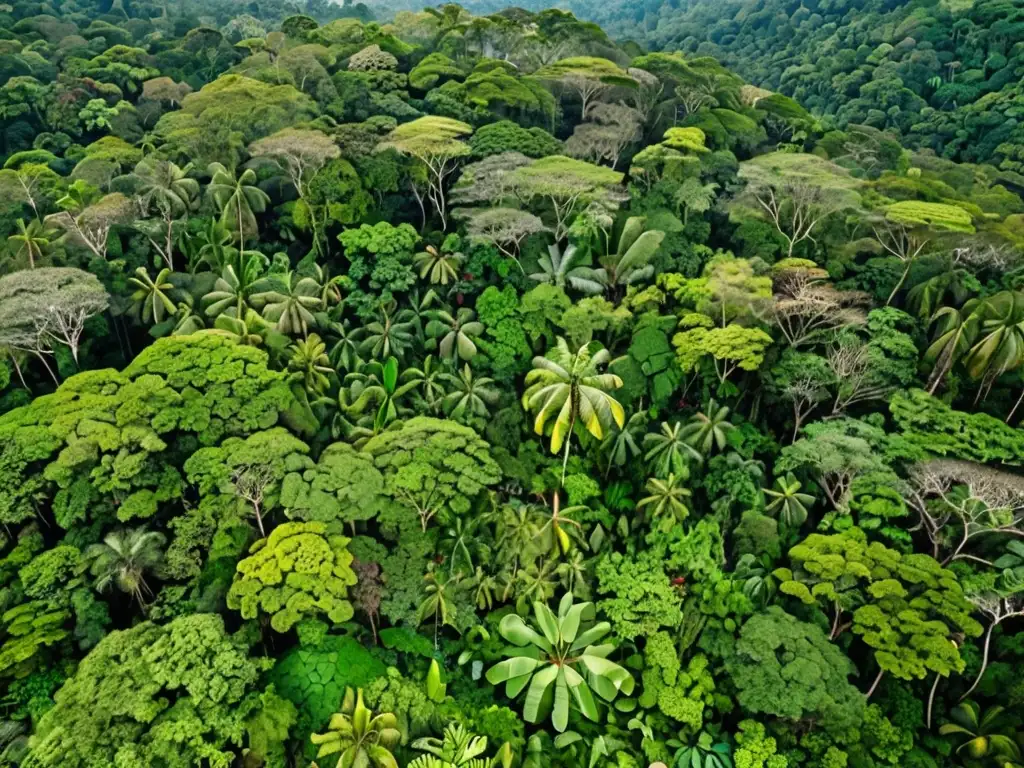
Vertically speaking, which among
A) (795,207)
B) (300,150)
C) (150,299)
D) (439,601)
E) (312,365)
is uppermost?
(300,150)

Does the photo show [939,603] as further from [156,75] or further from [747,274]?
[156,75]

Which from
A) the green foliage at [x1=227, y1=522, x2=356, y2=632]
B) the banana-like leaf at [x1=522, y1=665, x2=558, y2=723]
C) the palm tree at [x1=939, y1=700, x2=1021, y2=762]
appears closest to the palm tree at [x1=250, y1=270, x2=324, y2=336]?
the green foliage at [x1=227, y1=522, x2=356, y2=632]

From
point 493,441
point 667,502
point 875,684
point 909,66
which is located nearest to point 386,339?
point 493,441

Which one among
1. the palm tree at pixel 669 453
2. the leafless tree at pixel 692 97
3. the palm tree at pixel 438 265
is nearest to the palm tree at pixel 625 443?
the palm tree at pixel 669 453

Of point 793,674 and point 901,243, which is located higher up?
point 901,243

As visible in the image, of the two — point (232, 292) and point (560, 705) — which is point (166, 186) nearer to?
point (232, 292)

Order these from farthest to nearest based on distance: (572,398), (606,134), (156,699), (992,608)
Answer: (606,134) → (572,398) → (992,608) → (156,699)

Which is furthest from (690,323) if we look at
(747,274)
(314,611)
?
(314,611)
